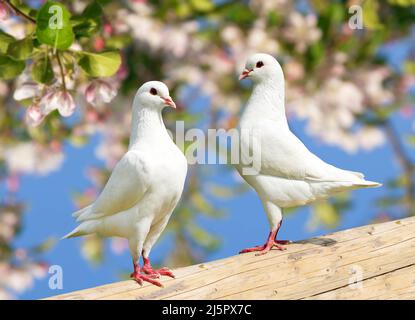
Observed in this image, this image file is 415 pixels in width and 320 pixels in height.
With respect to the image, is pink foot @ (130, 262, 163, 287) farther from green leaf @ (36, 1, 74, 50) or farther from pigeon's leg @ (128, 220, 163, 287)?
green leaf @ (36, 1, 74, 50)

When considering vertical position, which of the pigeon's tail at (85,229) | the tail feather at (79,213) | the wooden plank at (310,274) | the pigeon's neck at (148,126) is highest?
the pigeon's neck at (148,126)

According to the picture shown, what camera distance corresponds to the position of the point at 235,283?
97.0 inches

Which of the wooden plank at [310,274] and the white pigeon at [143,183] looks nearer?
the white pigeon at [143,183]

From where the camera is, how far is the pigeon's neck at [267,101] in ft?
8.20

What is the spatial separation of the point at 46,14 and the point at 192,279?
3.29 feet

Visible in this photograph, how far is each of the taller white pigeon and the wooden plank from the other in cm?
18

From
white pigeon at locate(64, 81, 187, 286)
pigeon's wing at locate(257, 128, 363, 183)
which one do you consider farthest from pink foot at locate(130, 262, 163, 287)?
pigeon's wing at locate(257, 128, 363, 183)

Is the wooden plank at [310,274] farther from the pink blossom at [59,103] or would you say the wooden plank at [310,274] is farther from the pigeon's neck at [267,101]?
the pink blossom at [59,103]

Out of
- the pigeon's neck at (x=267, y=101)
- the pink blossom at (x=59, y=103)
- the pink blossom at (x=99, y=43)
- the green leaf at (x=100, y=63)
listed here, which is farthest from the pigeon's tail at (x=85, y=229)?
the pink blossom at (x=99, y=43)

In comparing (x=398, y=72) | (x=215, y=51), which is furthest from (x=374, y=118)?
(x=215, y=51)

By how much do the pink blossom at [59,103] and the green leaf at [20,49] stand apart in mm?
158

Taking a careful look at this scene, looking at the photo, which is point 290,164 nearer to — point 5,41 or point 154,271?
point 154,271
